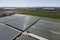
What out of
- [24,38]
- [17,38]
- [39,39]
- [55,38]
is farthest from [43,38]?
[17,38]

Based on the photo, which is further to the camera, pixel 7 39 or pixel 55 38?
pixel 55 38

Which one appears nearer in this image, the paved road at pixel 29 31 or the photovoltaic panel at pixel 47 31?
the paved road at pixel 29 31

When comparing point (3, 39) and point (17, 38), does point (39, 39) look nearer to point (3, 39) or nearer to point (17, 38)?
point (17, 38)

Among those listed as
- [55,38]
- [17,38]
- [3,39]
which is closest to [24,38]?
[17,38]

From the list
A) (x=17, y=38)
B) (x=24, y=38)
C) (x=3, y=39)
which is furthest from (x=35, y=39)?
(x=3, y=39)

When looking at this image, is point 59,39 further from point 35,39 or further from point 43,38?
point 35,39

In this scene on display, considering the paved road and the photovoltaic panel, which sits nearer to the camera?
the paved road

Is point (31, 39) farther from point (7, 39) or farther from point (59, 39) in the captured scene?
point (59, 39)
